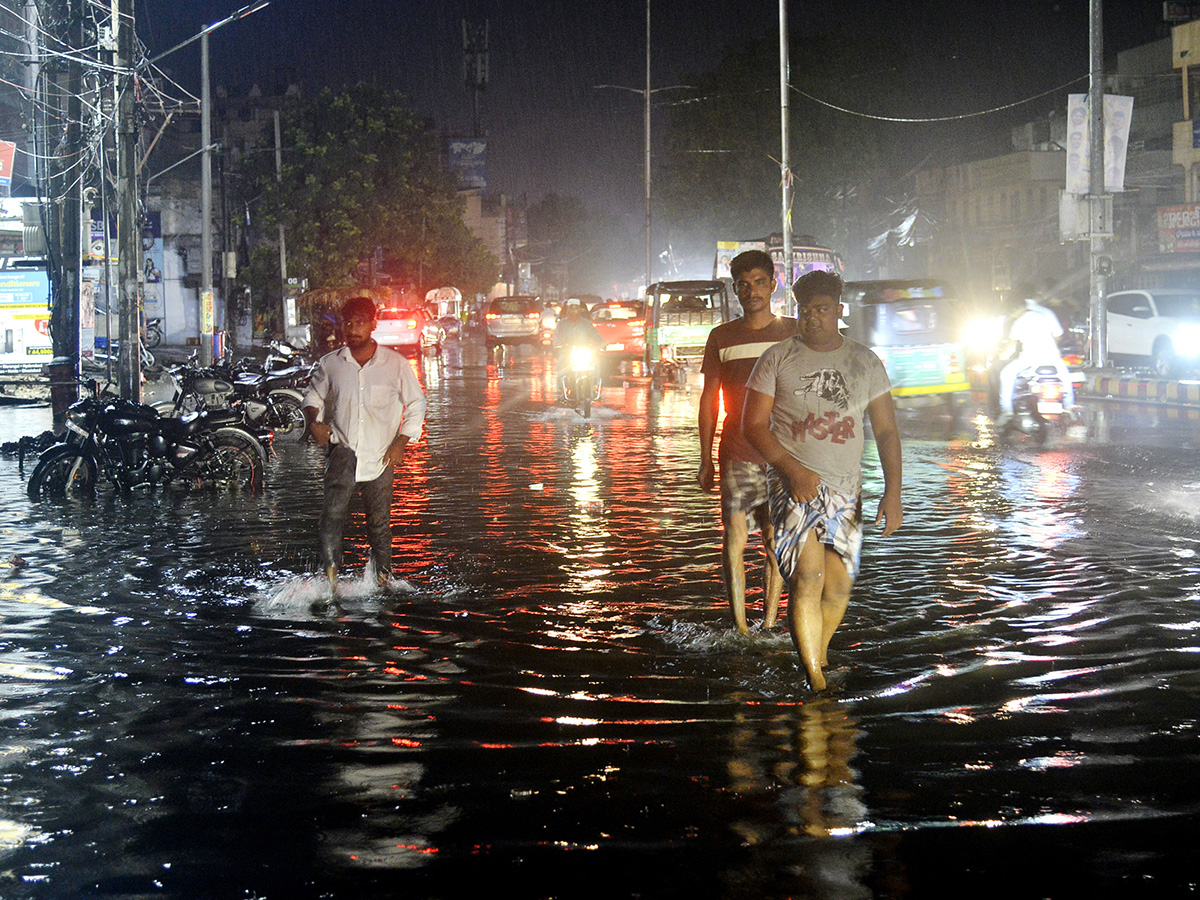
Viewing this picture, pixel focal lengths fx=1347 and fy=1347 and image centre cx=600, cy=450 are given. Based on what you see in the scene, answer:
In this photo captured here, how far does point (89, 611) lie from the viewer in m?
7.98

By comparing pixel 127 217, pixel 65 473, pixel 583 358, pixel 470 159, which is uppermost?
pixel 470 159

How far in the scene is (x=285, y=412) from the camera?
20406mm

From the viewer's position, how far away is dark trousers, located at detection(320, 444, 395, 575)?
8227mm

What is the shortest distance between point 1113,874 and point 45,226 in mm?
18014

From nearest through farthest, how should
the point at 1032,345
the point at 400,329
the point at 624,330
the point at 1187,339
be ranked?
the point at 1032,345 < the point at 1187,339 < the point at 624,330 < the point at 400,329

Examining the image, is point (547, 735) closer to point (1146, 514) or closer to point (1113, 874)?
point (1113, 874)

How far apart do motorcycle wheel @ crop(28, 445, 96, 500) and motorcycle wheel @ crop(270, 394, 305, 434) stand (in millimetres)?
6887

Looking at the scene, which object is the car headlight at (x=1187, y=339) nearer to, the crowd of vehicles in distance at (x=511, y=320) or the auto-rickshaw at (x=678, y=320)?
the auto-rickshaw at (x=678, y=320)

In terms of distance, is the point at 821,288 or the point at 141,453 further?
the point at 141,453

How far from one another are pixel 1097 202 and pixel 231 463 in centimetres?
1999

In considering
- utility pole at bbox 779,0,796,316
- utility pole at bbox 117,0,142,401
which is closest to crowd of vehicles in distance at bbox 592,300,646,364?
utility pole at bbox 779,0,796,316

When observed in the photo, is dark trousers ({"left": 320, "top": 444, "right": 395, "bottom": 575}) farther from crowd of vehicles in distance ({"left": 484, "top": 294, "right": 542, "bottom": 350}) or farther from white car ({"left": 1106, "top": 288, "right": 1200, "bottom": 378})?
crowd of vehicles in distance ({"left": 484, "top": 294, "right": 542, "bottom": 350})

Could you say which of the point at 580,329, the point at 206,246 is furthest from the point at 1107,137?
the point at 206,246

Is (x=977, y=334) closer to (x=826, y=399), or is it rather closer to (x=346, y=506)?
(x=346, y=506)
